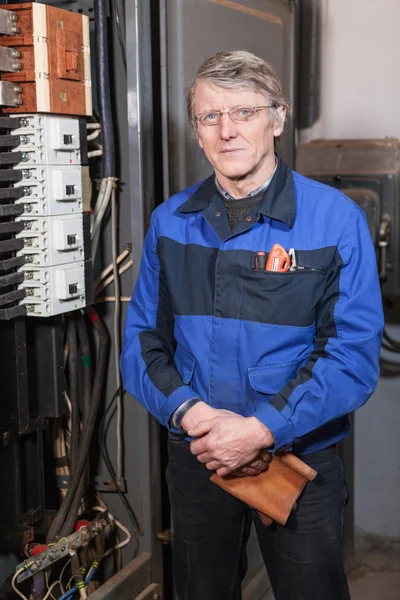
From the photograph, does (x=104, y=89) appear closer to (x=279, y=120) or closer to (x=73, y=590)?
(x=279, y=120)

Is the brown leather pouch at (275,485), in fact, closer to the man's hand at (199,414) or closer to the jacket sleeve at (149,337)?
Result: the man's hand at (199,414)

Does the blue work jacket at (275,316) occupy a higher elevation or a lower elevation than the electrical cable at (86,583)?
higher

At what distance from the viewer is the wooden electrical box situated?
5.74 feet

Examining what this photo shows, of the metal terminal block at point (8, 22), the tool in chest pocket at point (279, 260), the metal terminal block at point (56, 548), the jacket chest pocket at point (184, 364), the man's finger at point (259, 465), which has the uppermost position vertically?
the metal terminal block at point (8, 22)

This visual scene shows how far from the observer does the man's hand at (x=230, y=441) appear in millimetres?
1486

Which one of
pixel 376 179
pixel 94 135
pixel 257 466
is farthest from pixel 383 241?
pixel 257 466

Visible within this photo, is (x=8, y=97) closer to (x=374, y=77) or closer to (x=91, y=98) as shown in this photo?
(x=91, y=98)

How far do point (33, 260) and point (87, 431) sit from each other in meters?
0.51

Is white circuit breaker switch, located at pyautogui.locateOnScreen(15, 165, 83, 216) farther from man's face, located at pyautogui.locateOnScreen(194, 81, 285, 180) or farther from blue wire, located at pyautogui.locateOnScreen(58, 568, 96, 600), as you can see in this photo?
blue wire, located at pyautogui.locateOnScreen(58, 568, 96, 600)

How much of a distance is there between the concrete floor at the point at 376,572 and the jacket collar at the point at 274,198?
6.00 feet

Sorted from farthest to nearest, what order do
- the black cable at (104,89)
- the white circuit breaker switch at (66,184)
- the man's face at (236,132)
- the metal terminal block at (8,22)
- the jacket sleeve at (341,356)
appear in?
the black cable at (104,89) < the white circuit breaker switch at (66,184) < the metal terminal block at (8,22) < the man's face at (236,132) < the jacket sleeve at (341,356)

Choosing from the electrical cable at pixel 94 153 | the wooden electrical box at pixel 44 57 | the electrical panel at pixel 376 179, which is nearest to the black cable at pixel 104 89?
the electrical cable at pixel 94 153

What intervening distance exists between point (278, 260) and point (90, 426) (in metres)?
0.81

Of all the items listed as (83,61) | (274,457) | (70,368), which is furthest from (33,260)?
(274,457)
